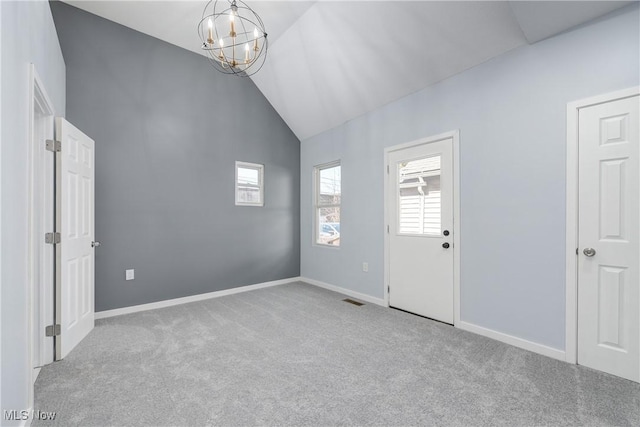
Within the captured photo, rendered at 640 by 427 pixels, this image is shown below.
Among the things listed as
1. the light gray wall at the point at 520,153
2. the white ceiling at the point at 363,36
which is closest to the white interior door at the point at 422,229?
the light gray wall at the point at 520,153

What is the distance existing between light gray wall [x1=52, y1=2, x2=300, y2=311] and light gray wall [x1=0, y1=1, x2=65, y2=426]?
5.52 feet

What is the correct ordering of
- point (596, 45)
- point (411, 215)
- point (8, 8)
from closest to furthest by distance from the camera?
point (8, 8)
point (596, 45)
point (411, 215)

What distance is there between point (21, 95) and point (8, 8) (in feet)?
1.42

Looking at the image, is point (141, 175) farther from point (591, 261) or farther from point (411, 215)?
point (591, 261)

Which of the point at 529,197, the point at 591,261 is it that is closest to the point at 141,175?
the point at 529,197

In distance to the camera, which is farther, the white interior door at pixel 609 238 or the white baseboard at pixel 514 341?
the white baseboard at pixel 514 341

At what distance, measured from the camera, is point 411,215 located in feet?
11.6

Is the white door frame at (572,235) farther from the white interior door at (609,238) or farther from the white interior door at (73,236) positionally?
the white interior door at (73,236)

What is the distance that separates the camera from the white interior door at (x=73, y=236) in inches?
96.3

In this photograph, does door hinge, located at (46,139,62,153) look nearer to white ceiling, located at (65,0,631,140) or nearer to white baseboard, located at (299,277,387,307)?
white ceiling, located at (65,0,631,140)

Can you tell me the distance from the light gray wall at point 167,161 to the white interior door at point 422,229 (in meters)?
2.14

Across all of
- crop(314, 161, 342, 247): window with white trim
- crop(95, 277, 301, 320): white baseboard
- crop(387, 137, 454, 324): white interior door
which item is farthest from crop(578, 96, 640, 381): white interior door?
crop(95, 277, 301, 320): white baseboard

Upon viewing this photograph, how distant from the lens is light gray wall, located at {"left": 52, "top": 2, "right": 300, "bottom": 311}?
339cm

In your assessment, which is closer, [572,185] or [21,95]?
[21,95]
